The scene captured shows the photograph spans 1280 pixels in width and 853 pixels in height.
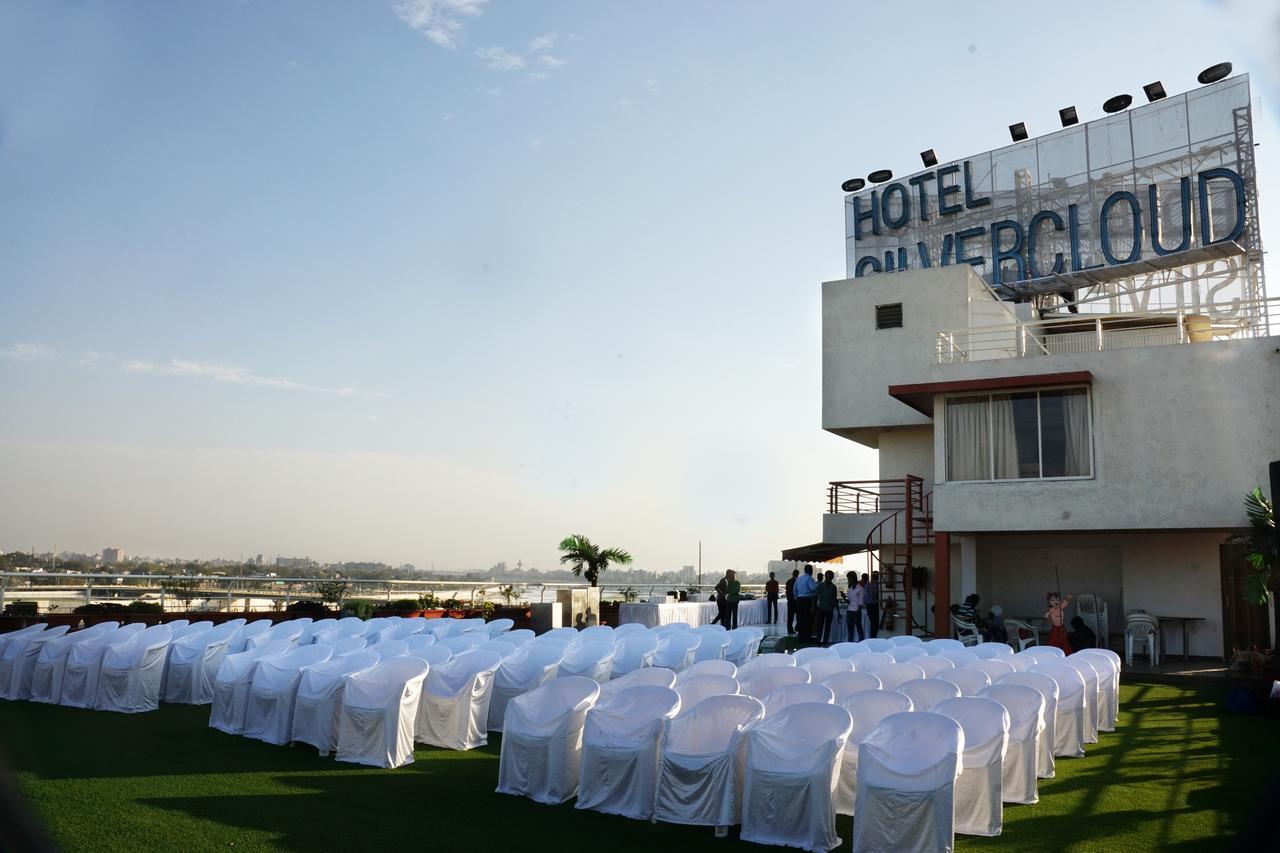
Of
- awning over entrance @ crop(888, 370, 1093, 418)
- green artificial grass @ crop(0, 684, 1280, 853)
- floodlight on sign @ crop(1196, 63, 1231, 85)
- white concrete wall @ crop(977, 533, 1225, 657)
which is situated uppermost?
floodlight on sign @ crop(1196, 63, 1231, 85)

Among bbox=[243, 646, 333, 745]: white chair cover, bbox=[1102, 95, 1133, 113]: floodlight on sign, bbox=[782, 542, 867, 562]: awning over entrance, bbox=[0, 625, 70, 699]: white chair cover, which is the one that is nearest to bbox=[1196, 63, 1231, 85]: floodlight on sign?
bbox=[1102, 95, 1133, 113]: floodlight on sign

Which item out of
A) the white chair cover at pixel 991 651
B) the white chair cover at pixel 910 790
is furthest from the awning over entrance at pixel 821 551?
the white chair cover at pixel 910 790

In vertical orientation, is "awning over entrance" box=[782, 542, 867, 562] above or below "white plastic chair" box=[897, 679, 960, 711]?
above

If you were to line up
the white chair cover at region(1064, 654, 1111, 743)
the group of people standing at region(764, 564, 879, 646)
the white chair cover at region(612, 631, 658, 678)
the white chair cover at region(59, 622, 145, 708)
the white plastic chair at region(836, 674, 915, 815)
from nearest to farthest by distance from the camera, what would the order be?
the white plastic chair at region(836, 674, 915, 815) → the white chair cover at region(1064, 654, 1111, 743) → the white chair cover at region(59, 622, 145, 708) → the white chair cover at region(612, 631, 658, 678) → the group of people standing at region(764, 564, 879, 646)

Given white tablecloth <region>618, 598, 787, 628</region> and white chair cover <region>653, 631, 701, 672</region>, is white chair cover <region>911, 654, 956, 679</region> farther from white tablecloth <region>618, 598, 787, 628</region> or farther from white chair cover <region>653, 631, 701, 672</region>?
white tablecloth <region>618, 598, 787, 628</region>

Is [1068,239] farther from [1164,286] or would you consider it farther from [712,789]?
[712,789]

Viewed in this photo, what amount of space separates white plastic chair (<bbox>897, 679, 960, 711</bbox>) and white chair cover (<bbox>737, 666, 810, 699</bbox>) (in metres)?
1.06

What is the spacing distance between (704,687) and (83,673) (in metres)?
8.58

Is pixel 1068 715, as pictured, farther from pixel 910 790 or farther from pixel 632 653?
pixel 632 653

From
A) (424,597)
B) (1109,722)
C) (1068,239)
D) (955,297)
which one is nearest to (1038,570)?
(955,297)

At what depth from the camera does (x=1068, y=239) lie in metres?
29.5

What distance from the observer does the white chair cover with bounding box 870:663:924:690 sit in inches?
393

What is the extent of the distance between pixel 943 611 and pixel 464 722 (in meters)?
10.8

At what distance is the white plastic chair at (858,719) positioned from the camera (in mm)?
8102
